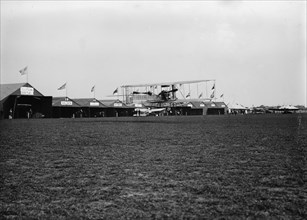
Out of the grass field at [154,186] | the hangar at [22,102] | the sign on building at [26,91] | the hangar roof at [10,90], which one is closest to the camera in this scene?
the grass field at [154,186]

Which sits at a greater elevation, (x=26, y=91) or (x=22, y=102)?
(x=26, y=91)

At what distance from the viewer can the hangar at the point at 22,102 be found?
1686 inches

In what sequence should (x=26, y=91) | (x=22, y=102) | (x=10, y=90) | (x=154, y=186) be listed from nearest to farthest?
1. (x=154, y=186)
2. (x=10, y=90)
3. (x=26, y=91)
4. (x=22, y=102)

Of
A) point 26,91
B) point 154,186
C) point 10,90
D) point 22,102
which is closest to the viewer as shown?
point 154,186

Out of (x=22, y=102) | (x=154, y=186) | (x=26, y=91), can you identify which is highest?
(x=26, y=91)

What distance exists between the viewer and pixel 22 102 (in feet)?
158

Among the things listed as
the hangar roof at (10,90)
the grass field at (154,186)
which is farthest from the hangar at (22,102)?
the grass field at (154,186)

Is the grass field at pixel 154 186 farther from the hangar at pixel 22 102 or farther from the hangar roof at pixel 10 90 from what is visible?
the hangar at pixel 22 102

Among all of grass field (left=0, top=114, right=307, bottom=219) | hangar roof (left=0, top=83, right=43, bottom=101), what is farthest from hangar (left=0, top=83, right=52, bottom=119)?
grass field (left=0, top=114, right=307, bottom=219)

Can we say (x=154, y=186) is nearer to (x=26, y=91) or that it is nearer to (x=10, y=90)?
(x=26, y=91)

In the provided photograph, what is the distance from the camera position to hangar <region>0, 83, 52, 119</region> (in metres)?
42.8

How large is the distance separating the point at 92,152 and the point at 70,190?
152 inches

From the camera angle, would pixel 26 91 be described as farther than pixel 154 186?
Yes

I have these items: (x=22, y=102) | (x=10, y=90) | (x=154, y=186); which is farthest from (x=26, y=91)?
(x=154, y=186)
